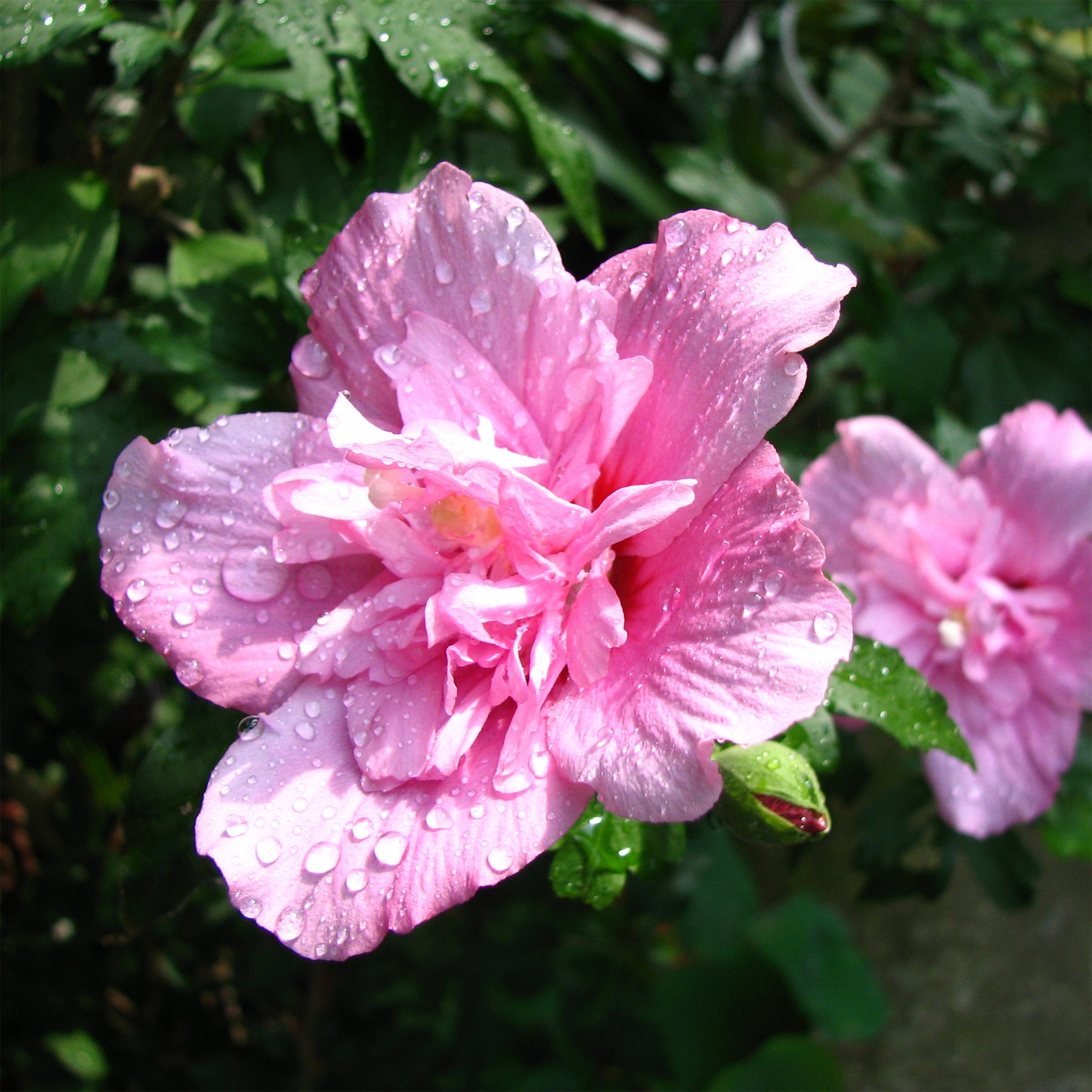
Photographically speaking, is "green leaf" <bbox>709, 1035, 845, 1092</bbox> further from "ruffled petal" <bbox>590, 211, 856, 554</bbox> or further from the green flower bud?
"ruffled petal" <bbox>590, 211, 856, 554</bbox>

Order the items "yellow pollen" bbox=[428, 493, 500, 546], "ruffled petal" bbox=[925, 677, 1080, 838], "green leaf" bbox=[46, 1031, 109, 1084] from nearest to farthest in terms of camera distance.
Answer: "yellow pollen" bbox=[428, 493, 500, 546] < "ruffled petal" bbox=[925, 677, 1080, 838] < "green leaf" bbox=[46, 1031, 109, 1084]

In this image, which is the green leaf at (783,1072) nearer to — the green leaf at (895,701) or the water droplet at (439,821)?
the green leaf at (895,701)

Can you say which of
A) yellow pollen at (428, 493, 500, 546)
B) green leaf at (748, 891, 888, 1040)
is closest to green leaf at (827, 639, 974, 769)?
yellow pollen at (428, 493, 500, 546)

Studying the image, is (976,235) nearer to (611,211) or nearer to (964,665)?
(611,211)

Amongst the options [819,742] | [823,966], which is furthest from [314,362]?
[823,966]

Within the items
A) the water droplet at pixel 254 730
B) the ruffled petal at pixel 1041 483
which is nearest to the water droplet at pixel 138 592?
the water droplet at pixel 254 730
